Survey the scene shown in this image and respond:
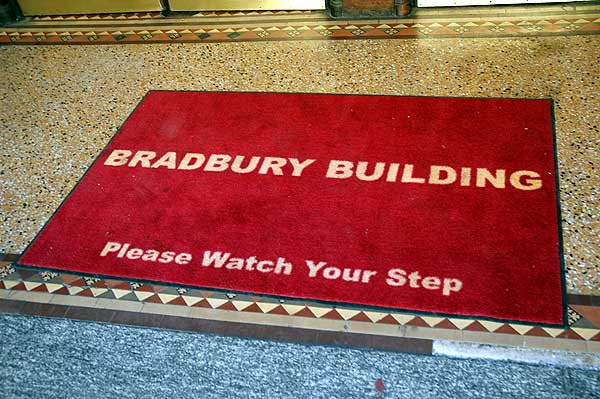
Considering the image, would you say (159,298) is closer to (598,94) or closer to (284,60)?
(284,60)

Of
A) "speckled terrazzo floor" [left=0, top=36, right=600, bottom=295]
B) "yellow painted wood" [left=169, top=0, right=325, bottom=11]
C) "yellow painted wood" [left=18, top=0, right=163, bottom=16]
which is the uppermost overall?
"yellow painted wood" [left=18, top=0, right=163, bottom=16]

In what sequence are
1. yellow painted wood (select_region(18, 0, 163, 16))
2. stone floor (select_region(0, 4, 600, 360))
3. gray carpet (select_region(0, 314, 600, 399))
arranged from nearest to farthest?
1. gray carpet (select_region(0, 314, 600, 399))
2. stone floor (select_region(0, 4, 600, 360))
3. yellow painted wood (select_region(18, 0, 163, 16))

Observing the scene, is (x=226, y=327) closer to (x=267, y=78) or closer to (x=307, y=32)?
(x=267, y=78)

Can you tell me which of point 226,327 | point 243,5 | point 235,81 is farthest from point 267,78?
point 226,327

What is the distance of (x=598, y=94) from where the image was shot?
137 inches

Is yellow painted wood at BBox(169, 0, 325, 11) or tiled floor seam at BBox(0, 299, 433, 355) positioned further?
yellow painted wood at BBox(169, 0, 325, 11)

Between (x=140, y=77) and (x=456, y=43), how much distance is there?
213cm

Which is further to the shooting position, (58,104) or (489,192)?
(58,104)

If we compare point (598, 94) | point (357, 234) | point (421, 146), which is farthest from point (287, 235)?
point (598, 94)

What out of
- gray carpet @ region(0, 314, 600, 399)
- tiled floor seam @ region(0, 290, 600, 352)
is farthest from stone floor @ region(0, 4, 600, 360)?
gray carpet @ region(0, 314, 600, 399)

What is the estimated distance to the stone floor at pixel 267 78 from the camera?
2.62m

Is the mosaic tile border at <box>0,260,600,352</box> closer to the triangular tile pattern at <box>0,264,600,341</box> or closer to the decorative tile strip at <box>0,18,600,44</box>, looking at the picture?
the triangular tile pattern at <box>0,264,600,341</box>

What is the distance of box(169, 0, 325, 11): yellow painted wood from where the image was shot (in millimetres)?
4711

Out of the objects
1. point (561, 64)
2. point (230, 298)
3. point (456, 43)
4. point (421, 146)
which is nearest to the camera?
point (230, 298)
